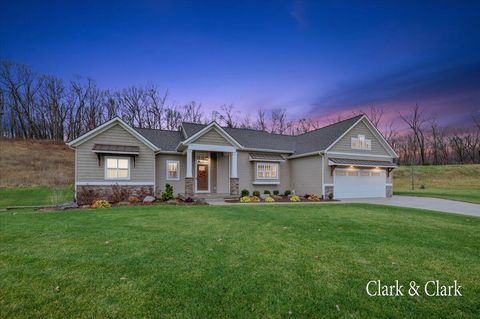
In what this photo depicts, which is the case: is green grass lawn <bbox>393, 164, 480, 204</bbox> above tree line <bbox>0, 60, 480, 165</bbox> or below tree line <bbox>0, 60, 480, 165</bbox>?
below

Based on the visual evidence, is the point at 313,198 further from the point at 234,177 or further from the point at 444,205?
the point at 444,205

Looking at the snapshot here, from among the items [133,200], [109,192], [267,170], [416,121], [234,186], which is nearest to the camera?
[133,200]

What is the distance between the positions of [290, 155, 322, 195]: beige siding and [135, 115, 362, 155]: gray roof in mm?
754

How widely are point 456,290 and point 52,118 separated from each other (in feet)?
164

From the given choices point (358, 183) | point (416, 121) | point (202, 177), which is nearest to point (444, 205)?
point (358, 183)

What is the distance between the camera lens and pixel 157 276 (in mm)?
3523

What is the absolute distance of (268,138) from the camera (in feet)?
68.7

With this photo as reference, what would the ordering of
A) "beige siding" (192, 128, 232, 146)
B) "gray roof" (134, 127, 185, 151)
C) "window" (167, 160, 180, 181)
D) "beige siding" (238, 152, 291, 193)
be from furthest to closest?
"beige siding" (238, 152, 291, 193) → "gray roof" (134, 127, 185, 151) → "window" (167, 160, 180, 181) → "beige siding" (192, 128, 232, 146)

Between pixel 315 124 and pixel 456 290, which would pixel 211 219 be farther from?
pixel 315 124

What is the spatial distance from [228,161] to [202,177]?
2.24 meters

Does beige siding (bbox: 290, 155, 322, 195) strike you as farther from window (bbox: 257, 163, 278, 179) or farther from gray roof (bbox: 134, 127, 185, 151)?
gray roof (bbox: 134, 127, 185, 151)

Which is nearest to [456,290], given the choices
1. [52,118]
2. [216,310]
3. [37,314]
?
Answer: [216,310]

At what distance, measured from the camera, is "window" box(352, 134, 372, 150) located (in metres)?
18.4

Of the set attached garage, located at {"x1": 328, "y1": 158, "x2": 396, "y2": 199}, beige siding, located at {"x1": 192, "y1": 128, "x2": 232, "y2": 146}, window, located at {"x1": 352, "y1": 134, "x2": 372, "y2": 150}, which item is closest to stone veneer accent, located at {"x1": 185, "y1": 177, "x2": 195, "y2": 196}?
beige siding, located at {"x1": 192, "y1": 128, "x2": 232, "y2": 146}
